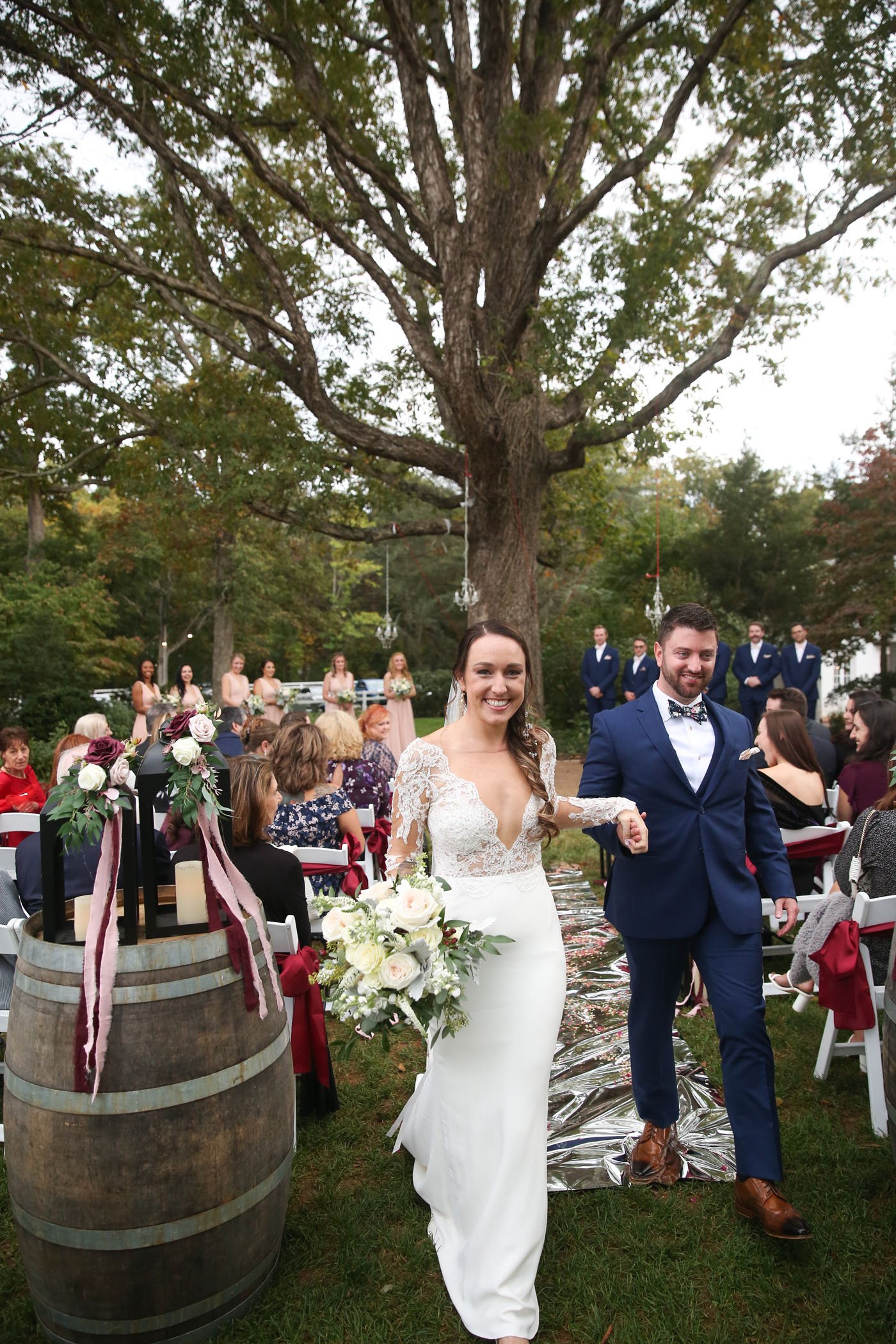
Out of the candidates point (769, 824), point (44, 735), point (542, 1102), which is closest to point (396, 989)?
point (542, 1102)

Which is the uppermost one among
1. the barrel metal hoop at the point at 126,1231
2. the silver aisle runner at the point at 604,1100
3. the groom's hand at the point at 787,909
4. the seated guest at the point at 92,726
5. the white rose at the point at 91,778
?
the seated guest at the point at 92,726

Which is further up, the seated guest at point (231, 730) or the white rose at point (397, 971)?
the seated guest at point (231, 730)

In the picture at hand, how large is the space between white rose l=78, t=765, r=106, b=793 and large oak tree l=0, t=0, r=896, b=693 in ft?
26.6

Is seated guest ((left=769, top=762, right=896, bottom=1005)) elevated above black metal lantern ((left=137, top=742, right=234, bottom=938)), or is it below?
below

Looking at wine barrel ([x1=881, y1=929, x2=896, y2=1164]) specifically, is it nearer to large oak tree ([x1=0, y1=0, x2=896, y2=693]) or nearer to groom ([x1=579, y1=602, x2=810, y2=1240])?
groom ([x1=579, y1=602, x2=810, y2=1240])

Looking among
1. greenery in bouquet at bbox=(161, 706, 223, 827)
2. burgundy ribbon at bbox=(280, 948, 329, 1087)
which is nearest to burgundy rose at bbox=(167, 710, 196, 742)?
greenery in bouquet at bbox=(161, 706, 223, 827)

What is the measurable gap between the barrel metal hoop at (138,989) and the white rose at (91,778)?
55 centimetres

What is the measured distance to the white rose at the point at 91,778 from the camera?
2.64 meters

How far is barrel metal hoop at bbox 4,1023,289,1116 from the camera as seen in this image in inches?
96.0

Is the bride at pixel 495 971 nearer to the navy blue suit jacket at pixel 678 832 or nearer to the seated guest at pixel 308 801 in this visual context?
the navy blue suit jacket at pixel 678 832

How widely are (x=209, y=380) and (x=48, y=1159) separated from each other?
1238 cm

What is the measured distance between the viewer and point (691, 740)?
3564mm

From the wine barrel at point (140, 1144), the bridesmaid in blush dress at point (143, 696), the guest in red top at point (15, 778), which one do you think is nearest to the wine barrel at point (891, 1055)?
the wine barrel at point (140, 1144)

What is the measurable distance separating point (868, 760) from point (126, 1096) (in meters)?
5.02
